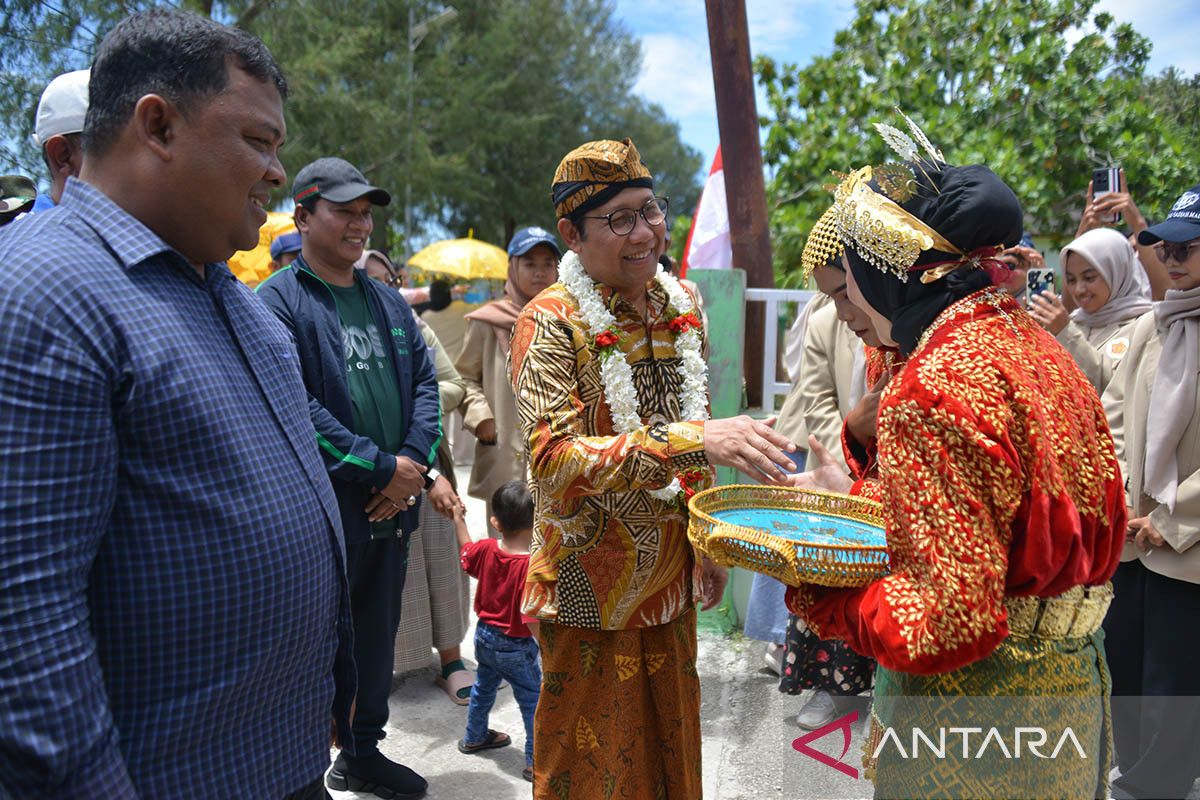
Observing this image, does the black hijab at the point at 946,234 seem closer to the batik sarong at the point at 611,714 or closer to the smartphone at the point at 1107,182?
the batik sarong at the point at 611,714

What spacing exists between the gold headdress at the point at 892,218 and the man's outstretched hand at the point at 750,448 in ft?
1.72

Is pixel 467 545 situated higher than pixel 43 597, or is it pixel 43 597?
pixel 43 597

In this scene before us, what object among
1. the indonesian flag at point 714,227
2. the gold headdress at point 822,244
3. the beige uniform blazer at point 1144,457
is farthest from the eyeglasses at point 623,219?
the indonesian flag at point 714,227

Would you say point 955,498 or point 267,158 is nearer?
point 955,498

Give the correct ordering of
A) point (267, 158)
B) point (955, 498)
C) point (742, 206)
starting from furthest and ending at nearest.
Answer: point (742, 206) < point (267, 158) < point (955, 498)

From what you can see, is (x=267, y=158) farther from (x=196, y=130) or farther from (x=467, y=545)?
(x=467, y=545)

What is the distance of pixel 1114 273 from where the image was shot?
14.0 ft

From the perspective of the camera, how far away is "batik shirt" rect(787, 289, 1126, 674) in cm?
151

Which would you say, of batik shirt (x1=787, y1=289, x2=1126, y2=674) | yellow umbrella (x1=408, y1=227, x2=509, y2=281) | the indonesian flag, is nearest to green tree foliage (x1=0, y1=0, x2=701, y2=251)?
yellow umbrella (x1=408, y1=227, x2=509, y2=281)

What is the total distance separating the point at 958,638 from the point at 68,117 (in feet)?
8.38

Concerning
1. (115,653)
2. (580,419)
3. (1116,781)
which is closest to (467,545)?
(580,419)

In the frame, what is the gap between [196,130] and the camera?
1.55 m

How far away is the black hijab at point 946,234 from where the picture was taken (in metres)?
1.69

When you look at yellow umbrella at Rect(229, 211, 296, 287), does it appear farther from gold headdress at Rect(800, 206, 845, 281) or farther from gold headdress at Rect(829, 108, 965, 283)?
gold headdress at Rect(829, 108, 965, 283)
